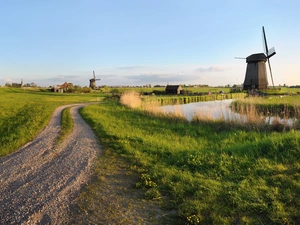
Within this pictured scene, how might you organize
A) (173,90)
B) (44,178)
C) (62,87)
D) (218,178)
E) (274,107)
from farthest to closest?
1. (62,87)
2. (173,90)
3. (274,107)
4. (44,178)
5. (218,178)

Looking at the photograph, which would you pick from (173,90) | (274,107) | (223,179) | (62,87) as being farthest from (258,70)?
(62,87)

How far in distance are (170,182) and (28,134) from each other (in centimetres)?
794

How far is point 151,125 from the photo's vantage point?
1348 cm

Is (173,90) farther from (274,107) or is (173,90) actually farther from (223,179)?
(223,179)

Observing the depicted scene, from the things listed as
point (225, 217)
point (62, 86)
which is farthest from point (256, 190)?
point (62, 86)

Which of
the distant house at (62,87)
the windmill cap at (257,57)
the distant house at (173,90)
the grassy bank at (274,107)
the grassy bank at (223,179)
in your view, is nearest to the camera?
the grassy bank at (223,179)

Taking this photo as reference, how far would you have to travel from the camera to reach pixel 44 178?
5688mm

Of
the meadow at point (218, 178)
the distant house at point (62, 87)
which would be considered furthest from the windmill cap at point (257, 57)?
the distant house at point (62, 87)

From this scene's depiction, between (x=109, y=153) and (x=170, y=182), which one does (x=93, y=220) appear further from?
(x=109, y=153)

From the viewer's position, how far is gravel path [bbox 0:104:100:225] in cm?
413

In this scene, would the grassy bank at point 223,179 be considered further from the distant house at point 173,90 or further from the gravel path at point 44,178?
the distant house at point 173,90

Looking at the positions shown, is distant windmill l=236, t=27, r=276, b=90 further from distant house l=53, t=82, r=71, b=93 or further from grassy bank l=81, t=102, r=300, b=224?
distant house l=53, t=82, r=71, b=93

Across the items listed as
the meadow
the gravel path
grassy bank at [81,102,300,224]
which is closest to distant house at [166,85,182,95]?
the meadow

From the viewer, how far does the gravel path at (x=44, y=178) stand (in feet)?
13.6
